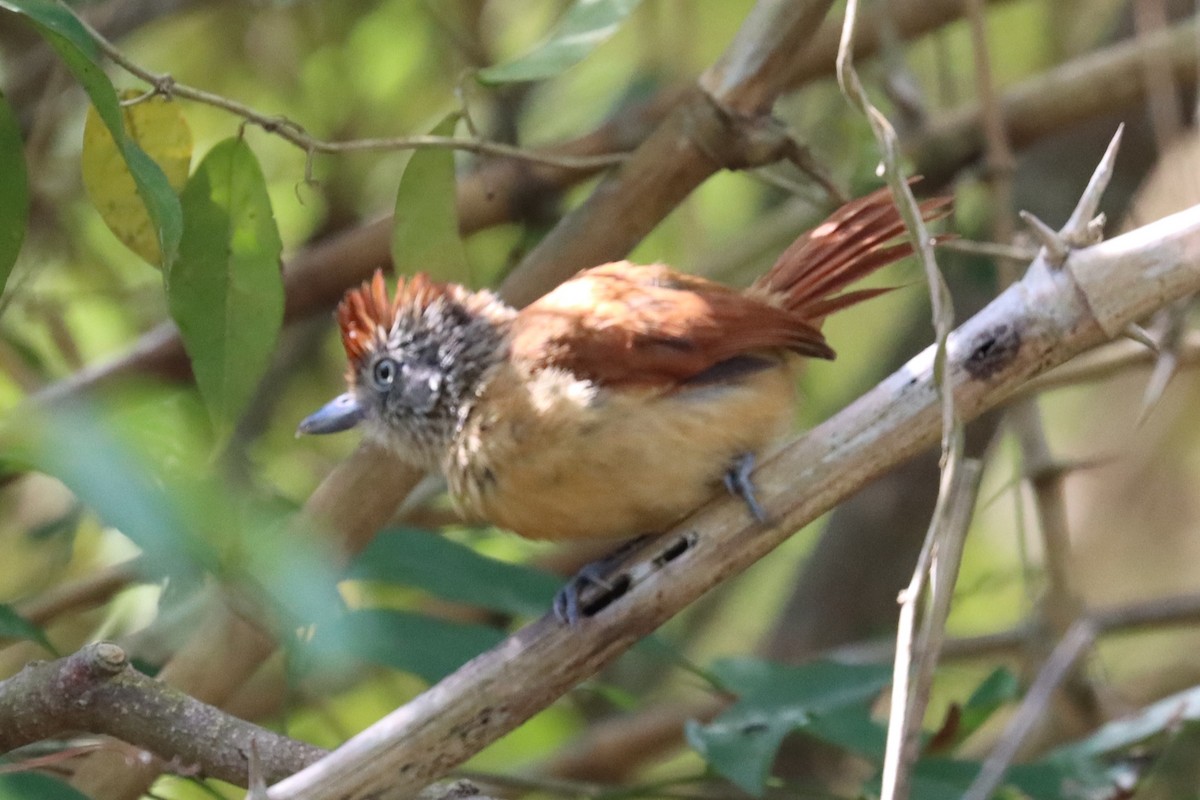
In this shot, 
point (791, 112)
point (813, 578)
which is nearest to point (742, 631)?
point (813, 578)

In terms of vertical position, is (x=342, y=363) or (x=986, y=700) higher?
(x=342, y=363)

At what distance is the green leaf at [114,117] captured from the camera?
5.14 feet

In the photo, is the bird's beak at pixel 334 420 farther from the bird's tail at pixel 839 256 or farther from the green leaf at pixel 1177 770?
the green leaf at pixel 1177 770

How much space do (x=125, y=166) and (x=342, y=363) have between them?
65.5 inches

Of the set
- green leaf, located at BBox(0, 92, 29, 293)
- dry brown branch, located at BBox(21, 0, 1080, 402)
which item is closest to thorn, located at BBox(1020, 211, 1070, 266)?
green leaf, located at BBox(0, 92, 29, 293)

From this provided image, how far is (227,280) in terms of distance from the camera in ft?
6.40

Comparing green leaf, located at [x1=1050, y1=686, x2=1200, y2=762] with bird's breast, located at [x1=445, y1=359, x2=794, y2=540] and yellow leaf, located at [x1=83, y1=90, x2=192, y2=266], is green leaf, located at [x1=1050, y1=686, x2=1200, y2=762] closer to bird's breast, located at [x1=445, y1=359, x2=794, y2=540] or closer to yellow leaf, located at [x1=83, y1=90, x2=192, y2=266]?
bird's breast, located at [x1=445, y1=359, x2=794, y2=540]

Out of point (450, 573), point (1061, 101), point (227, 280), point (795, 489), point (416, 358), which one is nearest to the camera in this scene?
point (795, 489)

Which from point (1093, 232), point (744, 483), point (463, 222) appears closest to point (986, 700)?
point (744, 483)

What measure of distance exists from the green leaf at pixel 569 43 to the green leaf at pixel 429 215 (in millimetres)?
137

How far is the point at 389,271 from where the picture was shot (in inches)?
118

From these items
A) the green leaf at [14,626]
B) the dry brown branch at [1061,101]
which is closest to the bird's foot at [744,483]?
the green leaf at [14,626]

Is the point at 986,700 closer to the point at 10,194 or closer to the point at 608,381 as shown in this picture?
the point at 608,381

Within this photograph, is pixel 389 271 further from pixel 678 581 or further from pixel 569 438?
pixel 678 581
